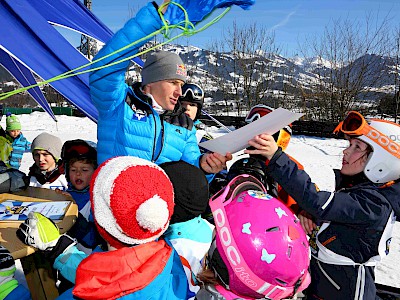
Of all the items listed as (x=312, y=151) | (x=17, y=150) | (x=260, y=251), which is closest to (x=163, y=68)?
(x=260, y=251)

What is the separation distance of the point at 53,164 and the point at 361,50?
54.4 ft

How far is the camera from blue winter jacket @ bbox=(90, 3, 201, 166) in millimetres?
1451

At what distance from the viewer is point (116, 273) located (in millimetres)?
1080

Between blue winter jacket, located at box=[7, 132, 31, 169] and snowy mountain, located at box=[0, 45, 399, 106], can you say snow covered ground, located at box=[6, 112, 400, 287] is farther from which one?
snowy mountain, located at box=[0, 45, 399, 106]

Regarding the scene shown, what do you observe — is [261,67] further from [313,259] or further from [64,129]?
[313,259]

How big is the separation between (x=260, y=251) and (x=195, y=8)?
104cm

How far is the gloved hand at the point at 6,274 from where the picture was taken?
1.34 meters

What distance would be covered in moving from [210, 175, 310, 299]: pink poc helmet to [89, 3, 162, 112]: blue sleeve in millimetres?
790

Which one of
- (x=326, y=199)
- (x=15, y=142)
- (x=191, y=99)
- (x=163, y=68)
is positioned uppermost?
(x=163, y=68)

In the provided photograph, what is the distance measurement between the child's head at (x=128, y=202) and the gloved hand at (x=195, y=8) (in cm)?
67

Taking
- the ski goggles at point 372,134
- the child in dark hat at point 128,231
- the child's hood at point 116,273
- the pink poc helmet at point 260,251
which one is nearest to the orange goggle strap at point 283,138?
the ski goggles at point 372,134

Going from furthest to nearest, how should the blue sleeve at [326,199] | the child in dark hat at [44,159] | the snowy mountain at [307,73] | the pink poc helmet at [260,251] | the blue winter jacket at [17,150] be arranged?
the snowy mountain at [307,73] < the blue winter jacket at [17,150] < the child in dark hat at [44,159] < the blue sleeve at [326,199] < the pink poc helmet at [260,251]

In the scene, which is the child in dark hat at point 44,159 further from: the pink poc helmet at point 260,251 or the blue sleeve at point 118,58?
the pink poc helmet at point 260,251

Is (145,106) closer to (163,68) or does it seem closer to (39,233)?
(163,68)
